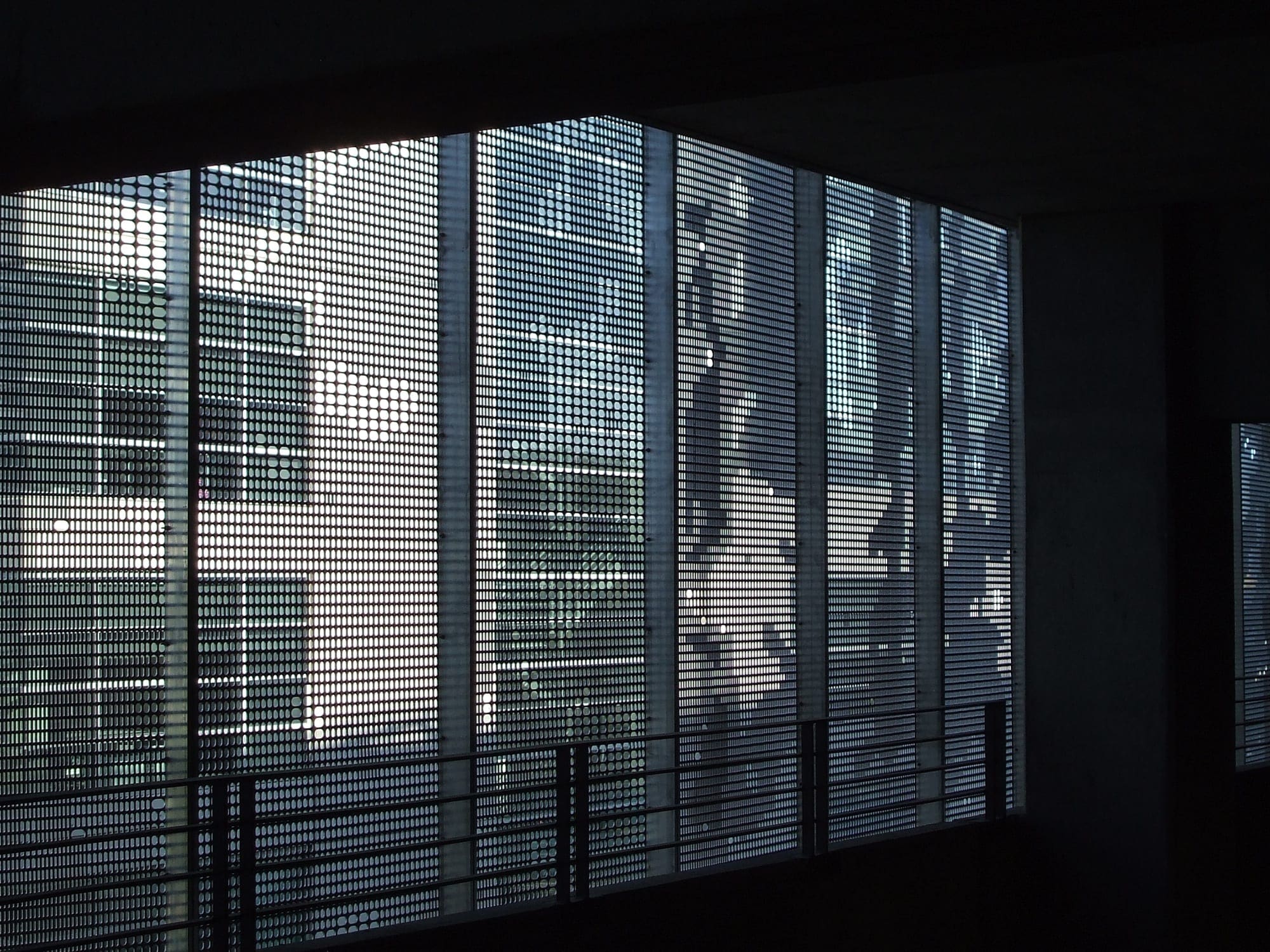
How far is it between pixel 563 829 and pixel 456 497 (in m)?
2.04

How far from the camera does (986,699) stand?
12.4 meters

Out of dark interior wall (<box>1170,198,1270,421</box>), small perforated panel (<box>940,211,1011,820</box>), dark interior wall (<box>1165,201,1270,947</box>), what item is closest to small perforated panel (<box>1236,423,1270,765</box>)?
dark interior wall (<box>1165,201,1270,947</box>)

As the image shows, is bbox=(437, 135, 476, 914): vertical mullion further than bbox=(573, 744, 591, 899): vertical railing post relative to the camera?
Yes

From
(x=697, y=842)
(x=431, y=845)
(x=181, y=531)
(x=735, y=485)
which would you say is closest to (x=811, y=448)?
(x=735, y=485)

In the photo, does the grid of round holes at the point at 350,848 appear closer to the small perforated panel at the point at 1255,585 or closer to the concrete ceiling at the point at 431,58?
the concrete ceiling at the point at 431,58

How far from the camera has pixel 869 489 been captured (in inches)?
440

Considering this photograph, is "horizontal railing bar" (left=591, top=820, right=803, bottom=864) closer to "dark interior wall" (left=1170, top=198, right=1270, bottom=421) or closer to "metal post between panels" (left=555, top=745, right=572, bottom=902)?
"metal post between panels" (left=555, top=745, right=572, bottom=902)

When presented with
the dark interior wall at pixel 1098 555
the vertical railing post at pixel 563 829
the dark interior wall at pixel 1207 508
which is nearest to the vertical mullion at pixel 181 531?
the vertical railing post at pixel 563 829

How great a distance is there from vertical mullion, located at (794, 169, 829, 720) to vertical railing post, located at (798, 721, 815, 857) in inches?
49.7

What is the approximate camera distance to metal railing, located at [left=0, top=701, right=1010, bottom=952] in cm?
634

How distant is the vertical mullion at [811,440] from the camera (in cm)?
1045

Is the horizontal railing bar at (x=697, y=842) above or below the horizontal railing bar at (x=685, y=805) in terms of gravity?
below

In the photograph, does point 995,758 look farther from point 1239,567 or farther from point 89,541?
point 89,541

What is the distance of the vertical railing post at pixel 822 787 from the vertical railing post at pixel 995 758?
2.15 m
